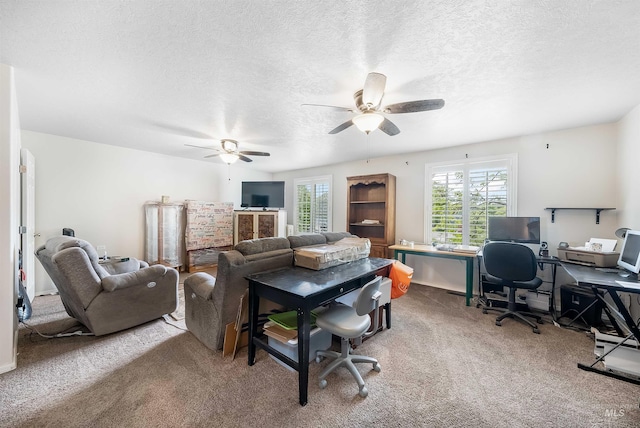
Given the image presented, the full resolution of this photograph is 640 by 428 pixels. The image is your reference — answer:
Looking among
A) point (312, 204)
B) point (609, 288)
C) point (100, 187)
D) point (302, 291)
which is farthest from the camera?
point (312, 204)

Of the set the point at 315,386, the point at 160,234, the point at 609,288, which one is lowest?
the point at 315,386

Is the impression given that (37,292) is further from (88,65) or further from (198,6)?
(198,6)

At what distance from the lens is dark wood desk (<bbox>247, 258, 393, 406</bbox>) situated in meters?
1.61

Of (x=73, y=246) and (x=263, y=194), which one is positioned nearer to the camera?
(x=73, y=246)

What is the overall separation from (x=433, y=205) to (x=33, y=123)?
6012mm

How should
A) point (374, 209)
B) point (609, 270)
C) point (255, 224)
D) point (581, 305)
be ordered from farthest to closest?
1. point (255, 224)
2. point (374, 209)
3. point (581, 305)
4. point (609, 270)

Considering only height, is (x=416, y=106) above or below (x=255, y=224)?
above

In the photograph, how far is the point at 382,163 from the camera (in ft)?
16.1

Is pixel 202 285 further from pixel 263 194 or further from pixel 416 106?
pixel 263 194

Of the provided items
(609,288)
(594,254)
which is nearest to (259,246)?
(609,288)

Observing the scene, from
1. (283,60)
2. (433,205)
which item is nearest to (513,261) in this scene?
(433,205)

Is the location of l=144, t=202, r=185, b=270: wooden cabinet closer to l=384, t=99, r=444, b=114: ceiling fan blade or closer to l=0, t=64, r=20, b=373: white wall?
l=0, t=64, r=20, b=373: white wall

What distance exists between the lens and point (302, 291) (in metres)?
1.63

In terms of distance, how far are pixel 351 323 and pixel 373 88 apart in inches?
69.4
